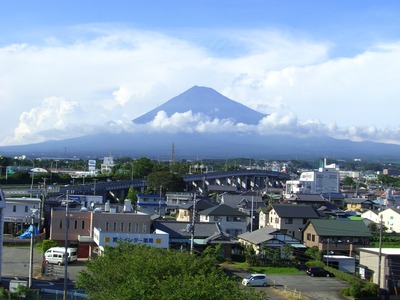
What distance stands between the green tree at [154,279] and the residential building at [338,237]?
1365cm

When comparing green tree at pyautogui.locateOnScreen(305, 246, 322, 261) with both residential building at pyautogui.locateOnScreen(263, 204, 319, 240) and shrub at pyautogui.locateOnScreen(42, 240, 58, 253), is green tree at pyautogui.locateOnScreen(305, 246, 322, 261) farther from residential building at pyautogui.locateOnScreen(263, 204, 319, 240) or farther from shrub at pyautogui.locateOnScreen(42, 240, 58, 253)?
shrub at pyautogui.locateOnScreen(42, 240, 58, 253)

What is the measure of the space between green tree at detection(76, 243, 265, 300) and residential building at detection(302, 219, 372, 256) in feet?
44.8

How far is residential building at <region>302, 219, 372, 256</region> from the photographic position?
25.6 metres

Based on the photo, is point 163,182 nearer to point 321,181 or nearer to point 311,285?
point 321,181

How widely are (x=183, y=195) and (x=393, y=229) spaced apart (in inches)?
593

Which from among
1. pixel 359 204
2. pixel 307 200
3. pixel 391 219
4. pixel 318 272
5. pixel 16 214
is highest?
pixel 307 200

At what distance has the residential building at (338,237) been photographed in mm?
25578

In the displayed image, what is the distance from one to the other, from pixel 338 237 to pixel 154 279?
55.3ft

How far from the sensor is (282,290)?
17703 millimetres

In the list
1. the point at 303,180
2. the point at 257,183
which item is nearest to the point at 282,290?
the point at 303,180

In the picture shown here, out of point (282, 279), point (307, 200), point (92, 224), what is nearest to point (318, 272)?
point (282, 279)

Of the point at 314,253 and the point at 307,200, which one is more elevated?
the point at 307,200

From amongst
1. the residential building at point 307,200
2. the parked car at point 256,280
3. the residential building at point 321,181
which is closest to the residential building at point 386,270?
the parked car at point 256,280

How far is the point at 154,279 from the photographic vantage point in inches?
411
